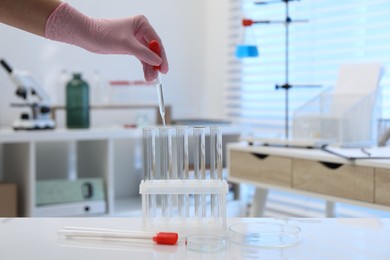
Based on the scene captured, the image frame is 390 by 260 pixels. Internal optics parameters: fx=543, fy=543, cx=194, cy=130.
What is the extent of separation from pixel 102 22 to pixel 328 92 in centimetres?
131

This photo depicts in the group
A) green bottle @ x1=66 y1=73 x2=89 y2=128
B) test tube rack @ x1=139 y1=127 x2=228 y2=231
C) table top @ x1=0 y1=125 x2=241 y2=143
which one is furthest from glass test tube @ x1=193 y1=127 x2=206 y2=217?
green bottle @ x1=66 y1=73 x2=89 y2=128

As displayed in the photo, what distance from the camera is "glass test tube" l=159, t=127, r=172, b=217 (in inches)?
44.2

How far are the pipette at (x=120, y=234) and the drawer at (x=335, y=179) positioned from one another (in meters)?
1.00

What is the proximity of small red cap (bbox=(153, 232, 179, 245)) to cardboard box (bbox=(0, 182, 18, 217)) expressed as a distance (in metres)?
1.66

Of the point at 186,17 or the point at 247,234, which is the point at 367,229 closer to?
the point at 247,234

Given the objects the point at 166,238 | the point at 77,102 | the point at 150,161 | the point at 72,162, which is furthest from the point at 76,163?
the point at 166,238

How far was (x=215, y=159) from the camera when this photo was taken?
1.13 m

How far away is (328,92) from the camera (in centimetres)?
240

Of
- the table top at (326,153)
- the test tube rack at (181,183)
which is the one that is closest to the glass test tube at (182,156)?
the test tube rack at (181,183)

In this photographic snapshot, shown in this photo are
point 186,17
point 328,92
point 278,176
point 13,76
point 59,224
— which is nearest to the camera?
point 59,224

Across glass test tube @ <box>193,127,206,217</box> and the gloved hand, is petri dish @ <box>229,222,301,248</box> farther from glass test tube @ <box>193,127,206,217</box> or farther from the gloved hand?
the gloved hand

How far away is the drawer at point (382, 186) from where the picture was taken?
177 centimetres

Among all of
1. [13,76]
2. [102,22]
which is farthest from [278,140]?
[13,76]

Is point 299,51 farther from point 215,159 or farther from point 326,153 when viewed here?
point 215,159
